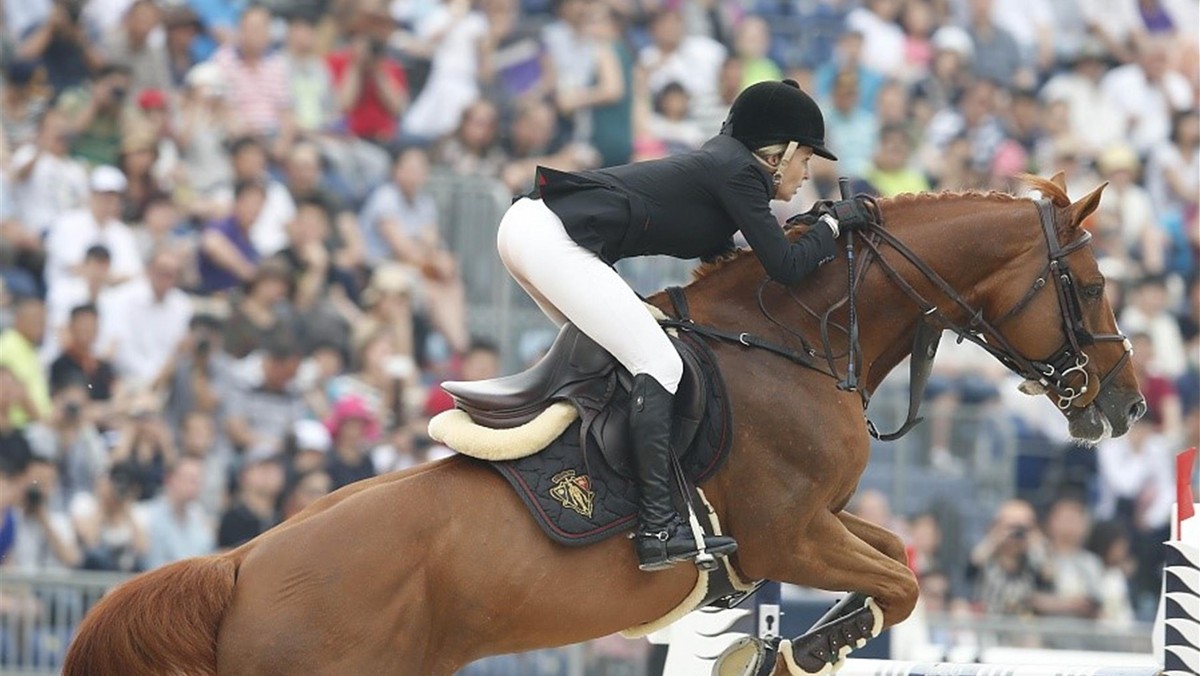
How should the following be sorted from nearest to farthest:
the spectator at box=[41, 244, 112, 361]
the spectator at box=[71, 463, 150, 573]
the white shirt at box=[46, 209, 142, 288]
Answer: the spectator at box=[71, 463, 150, 573], the spectator at box=[41, 244, 112, 361], the white shirt at box=[46, 209, 142, 288]

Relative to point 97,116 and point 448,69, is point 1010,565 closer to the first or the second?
point 448,69

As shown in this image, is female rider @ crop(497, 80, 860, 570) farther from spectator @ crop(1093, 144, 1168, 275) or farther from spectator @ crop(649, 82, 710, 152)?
spectator @ crop(1093, 144, 1168, 275)

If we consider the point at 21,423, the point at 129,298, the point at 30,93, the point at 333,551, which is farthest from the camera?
the point at 30,93

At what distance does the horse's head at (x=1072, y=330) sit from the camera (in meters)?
6.56

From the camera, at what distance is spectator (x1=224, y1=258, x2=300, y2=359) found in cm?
1212

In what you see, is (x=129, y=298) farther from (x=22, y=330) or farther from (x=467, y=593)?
(x=467, y=593)

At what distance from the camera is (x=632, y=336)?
6.11 m

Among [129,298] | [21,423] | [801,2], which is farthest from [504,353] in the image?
[801,2]

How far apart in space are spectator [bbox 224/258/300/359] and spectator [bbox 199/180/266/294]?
5.6 inches

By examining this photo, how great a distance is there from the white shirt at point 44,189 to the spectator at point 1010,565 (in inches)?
263

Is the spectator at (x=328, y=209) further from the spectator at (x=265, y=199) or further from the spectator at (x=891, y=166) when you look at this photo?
the spectator at (x=891, y=166)

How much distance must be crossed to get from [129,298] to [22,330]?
0.74 metres

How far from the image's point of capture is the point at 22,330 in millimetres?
11586

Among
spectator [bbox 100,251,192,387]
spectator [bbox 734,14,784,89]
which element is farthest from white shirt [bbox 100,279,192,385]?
spectator [bbox 734,14,784,89]
